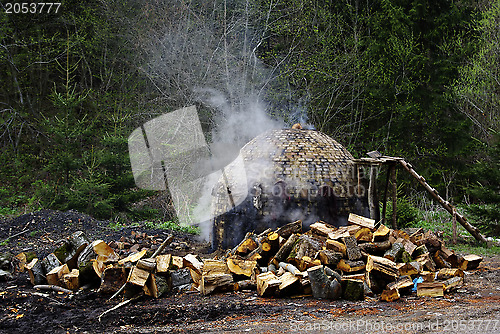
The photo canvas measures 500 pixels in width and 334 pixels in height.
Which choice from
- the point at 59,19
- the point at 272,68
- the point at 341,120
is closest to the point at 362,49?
the point at 341,120

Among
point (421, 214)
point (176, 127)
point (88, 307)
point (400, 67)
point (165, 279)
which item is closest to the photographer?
point (88, 307)

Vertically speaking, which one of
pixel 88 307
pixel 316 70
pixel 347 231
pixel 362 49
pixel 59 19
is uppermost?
pixel 59 19

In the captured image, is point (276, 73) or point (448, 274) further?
Result: point (276, 73)

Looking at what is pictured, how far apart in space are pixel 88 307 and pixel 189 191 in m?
8.12

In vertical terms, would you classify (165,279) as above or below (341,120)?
below

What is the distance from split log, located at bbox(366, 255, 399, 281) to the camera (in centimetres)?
404

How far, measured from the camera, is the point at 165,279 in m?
4.26

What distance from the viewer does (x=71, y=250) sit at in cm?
509

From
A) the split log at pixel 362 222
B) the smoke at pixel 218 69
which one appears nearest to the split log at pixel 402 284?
the split log at pixel 362 222

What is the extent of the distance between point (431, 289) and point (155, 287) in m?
2.78

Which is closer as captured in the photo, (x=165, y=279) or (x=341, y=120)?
(x=165, y=279)

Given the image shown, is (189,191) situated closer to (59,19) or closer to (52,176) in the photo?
(52,176)

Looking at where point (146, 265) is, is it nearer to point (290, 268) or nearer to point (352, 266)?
point (290, 268)

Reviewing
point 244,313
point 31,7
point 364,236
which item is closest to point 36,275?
point 244,313
